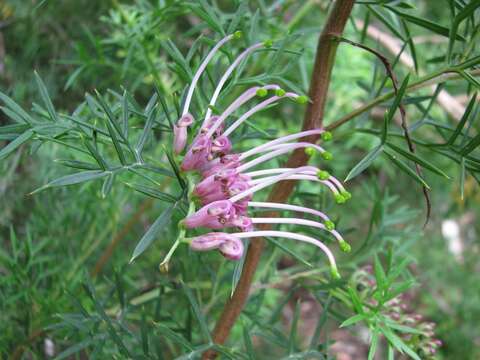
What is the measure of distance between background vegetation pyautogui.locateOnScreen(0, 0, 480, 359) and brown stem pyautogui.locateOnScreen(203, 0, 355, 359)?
0.09 feet

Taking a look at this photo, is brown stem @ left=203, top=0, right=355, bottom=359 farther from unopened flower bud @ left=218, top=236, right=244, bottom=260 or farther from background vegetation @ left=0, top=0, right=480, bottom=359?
unopened flower bud @ left=218, top=236, right=244, bottom=260

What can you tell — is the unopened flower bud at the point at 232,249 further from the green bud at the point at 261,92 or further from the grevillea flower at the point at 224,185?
the green bud at the point at 261,92

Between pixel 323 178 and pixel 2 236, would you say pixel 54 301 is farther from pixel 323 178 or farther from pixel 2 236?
pixel 323 178

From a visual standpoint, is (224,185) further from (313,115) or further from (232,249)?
(313,115)

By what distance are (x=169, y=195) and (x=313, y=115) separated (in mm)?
176

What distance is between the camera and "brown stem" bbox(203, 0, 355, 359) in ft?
1.72

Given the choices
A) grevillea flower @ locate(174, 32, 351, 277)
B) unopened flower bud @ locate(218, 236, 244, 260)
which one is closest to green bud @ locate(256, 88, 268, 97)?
grevillea flower @ locate(174, 32, 351, 277)

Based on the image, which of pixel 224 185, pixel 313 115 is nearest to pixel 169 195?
pixel 224 185

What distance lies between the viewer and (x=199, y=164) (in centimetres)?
46

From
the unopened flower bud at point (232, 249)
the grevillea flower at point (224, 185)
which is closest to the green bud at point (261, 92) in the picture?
the grevillea flower at point (224, 185)

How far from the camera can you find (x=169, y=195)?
1.50ft

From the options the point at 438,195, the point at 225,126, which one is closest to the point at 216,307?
the point at 225,126

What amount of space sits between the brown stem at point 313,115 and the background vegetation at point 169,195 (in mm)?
28

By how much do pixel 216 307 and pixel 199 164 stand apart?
379mm
